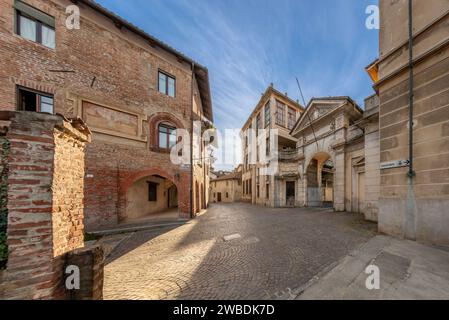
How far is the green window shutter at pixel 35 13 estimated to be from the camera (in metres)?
6.88

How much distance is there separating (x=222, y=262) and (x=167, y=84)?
10.5 metres

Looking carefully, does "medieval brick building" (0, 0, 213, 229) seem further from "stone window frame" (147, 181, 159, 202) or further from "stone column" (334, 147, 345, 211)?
"stone column" (334, 147, 345, 211)

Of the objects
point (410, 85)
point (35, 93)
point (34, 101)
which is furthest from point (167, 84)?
point (410, 85)

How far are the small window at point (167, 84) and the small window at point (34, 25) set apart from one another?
15.7 feet

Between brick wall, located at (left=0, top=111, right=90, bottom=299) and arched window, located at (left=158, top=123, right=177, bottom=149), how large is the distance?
7943 mm

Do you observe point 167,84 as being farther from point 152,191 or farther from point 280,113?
point 280,113

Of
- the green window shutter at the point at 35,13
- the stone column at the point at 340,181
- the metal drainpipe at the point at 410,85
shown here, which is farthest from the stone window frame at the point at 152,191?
the stone column at the point at 340,181

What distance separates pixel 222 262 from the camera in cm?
435

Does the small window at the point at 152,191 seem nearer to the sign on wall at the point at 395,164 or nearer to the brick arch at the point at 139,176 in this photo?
the brick arch at the point at 139,176

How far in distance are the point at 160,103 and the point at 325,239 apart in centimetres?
1067

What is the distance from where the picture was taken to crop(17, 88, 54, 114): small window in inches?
275

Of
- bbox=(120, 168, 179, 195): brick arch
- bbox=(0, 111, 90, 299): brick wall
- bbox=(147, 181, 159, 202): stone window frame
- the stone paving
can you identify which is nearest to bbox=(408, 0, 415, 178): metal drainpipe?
the stone paving
